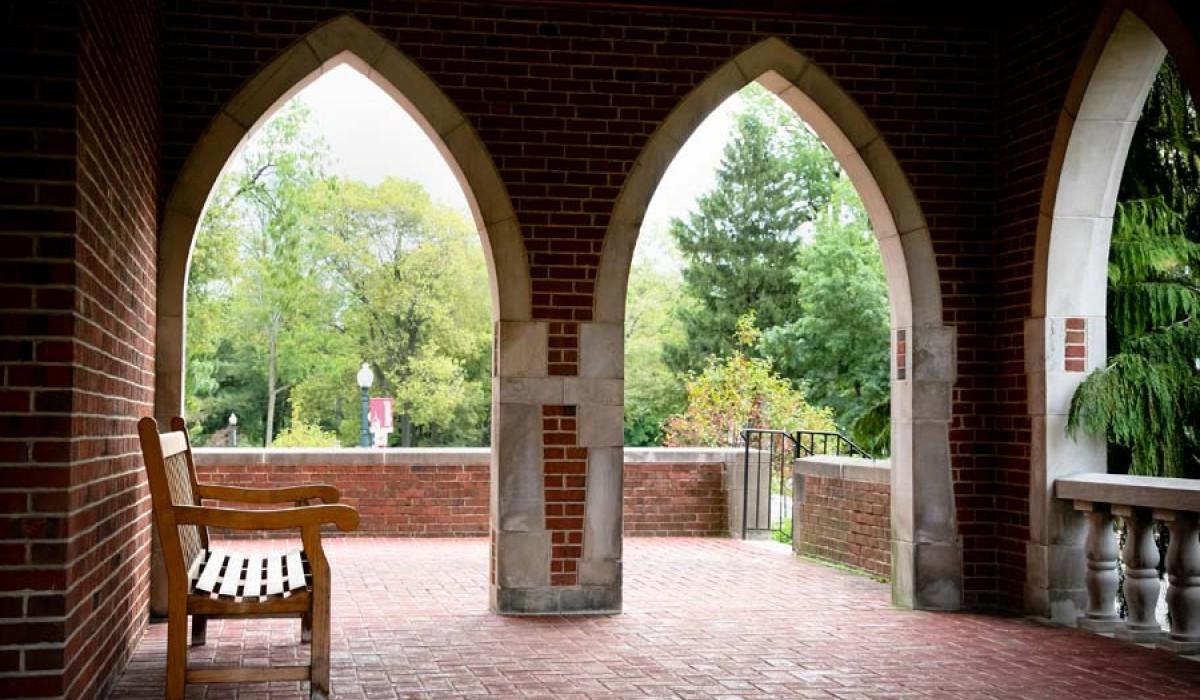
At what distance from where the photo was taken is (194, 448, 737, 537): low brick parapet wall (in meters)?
12.4

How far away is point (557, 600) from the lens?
755 centimetres

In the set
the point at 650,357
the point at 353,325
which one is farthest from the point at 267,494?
the point at 650,357

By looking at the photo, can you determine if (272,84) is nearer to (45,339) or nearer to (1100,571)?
(45,339)

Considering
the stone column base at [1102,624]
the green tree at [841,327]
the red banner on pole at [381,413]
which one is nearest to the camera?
the stone column base at [1102,624]

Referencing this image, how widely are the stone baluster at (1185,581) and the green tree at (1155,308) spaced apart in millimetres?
1017

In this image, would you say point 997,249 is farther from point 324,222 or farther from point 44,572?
point 324,222

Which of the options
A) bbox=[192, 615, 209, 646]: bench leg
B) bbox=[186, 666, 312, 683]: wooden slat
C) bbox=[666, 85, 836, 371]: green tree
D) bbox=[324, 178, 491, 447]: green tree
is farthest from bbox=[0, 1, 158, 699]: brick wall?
bbox=[666, 85, 836, 371]: green tree

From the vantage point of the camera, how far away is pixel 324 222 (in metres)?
39.2

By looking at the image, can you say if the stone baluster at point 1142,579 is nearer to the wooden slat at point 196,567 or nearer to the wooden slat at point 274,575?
the wooden slat at point 274,575

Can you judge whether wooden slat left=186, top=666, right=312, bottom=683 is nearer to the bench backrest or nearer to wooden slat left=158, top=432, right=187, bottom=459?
the bench backrest

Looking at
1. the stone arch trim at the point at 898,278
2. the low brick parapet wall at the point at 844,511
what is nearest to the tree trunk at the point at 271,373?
the low brick parapet wall at the point at 844,511

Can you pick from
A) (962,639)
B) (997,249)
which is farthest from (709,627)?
(997,249)

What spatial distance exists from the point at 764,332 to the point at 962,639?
1185 inches

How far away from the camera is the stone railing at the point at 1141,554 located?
20.8ft
